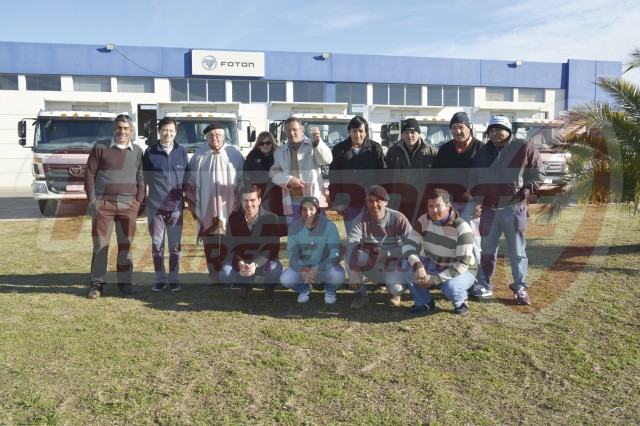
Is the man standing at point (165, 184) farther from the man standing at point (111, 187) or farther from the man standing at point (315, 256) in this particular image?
the man standing at point (315, 256)

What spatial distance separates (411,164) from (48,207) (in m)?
11.0

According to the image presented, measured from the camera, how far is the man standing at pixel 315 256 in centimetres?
581

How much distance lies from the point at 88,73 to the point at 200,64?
6.11 m

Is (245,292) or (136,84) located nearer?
(245,292)

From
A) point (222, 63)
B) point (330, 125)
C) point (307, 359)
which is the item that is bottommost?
point (307, 359)

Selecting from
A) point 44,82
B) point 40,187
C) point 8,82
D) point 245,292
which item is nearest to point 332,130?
point 40,187

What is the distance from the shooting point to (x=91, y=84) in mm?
31750

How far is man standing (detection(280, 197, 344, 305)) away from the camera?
5.81 m

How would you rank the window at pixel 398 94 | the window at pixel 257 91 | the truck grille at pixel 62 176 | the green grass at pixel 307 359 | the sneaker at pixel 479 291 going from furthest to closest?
the window at pixel 398 94, the window at pixel 257 91, the truck grille at pixel 62 176, the sneaker at pixel 479 291, the green grass at pixel 307 359

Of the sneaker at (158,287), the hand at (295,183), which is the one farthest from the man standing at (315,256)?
the sneaker at (158,287)

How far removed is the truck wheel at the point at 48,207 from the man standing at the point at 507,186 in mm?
11198

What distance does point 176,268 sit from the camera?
641cm

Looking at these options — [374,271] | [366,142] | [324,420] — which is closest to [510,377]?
[324,420]

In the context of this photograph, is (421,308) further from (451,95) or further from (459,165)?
(451,95)
